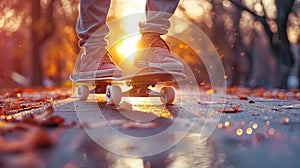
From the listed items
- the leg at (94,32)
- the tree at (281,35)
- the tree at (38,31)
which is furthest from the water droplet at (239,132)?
the tree at (38,31)

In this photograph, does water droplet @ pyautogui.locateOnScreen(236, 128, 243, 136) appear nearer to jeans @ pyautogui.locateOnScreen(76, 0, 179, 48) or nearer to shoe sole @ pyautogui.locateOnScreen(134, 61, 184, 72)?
shoe sole @ pyautogui.locateOnScreen(134, 61, 184, 72)

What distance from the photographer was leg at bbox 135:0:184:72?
2.76m

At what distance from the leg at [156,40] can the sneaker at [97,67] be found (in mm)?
219

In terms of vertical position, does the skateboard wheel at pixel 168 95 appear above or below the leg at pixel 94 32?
below

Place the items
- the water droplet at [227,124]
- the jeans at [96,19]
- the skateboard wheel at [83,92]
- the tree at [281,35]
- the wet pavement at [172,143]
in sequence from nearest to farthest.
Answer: the wet pavement at [172,143], the water droplet at [227,124], the jeans at [96,19], the skateboard wheel at [83,92], the tree at [281,35]

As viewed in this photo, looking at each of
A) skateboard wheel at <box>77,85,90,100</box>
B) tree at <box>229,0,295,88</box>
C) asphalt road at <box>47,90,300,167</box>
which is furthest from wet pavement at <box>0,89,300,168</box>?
tree at <box>229,0,295,88</box>

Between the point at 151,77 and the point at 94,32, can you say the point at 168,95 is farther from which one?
the point at 94,32

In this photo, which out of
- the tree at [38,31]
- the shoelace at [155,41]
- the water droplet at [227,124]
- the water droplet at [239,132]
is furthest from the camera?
the tree at [38,31]

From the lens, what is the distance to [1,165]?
105 cm

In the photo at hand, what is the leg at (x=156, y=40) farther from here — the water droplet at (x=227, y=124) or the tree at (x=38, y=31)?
the tree at (x=38, y=31)

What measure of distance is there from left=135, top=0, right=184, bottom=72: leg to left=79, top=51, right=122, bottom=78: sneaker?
0.72 ft

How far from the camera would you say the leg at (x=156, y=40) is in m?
2.76

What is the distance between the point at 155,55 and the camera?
280 cm

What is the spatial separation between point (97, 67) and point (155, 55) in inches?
23.2
